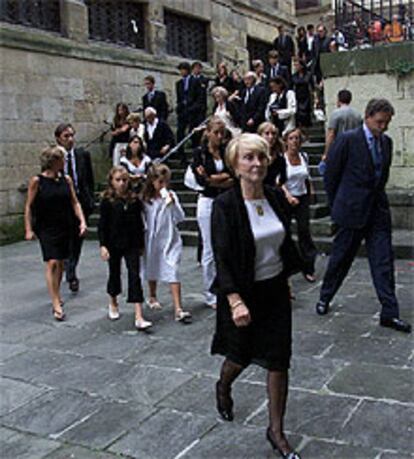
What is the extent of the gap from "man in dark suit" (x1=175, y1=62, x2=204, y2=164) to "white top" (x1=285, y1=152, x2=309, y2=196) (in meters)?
6.03

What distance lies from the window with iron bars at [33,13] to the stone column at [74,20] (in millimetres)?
131

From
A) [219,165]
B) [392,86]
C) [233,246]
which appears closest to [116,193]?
[219,165]

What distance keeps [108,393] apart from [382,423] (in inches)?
69.5

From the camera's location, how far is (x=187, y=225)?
10.3 meters

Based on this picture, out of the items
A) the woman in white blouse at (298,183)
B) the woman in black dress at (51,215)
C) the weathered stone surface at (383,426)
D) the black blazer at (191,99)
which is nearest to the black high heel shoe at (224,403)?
the weathered stone surface at (383,426)

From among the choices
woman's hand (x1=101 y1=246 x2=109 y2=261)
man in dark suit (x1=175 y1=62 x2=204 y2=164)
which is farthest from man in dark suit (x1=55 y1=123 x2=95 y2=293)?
man in dark suit (x1=175 y1=62 x2=204 y2=164)

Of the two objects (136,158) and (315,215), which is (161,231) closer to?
(136,158)

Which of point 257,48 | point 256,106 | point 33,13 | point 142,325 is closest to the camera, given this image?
point 142,325

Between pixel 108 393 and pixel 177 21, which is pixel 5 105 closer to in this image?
pixel 177 21

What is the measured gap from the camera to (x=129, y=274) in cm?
577

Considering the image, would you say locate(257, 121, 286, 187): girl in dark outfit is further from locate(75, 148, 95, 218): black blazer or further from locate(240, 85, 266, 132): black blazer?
locate(240, 85, 266, 132): black blazer

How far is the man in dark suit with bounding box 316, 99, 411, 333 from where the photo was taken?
5.27 meters

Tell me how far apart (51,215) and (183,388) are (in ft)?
8.82

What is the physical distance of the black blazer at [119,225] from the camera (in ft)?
18.8
